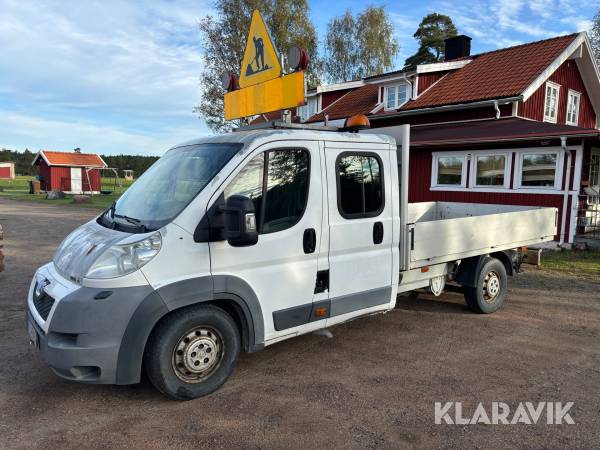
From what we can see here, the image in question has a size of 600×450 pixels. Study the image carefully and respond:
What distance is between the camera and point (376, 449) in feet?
9.82

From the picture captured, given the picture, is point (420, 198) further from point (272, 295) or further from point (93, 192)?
point (93, 192)

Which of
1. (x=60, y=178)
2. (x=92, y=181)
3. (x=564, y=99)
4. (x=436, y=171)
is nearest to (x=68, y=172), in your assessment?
(x=60, y=178)

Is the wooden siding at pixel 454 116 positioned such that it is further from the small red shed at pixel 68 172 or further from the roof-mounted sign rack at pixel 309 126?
the small red shed at pixel 68 172

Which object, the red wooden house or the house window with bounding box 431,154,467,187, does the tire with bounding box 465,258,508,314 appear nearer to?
the red wooden house

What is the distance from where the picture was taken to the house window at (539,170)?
490 inches

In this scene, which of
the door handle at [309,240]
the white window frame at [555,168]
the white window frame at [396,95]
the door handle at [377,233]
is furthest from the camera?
the white window frame at [396,95]

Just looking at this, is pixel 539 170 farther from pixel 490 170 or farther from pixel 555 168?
pixel 490 170

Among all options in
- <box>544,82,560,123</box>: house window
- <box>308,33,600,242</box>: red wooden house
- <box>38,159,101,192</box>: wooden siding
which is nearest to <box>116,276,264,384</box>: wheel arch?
<box>308,33,600,242</box>: red wooden house

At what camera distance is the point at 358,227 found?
435cm

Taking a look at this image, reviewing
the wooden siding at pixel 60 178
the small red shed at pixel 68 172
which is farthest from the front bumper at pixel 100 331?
the wooden siding at pixel 60 178

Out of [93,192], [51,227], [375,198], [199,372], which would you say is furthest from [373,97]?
[93,192]

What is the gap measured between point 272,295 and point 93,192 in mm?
40007

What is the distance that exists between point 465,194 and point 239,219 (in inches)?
515

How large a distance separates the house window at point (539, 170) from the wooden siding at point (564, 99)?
3168 millimetres
